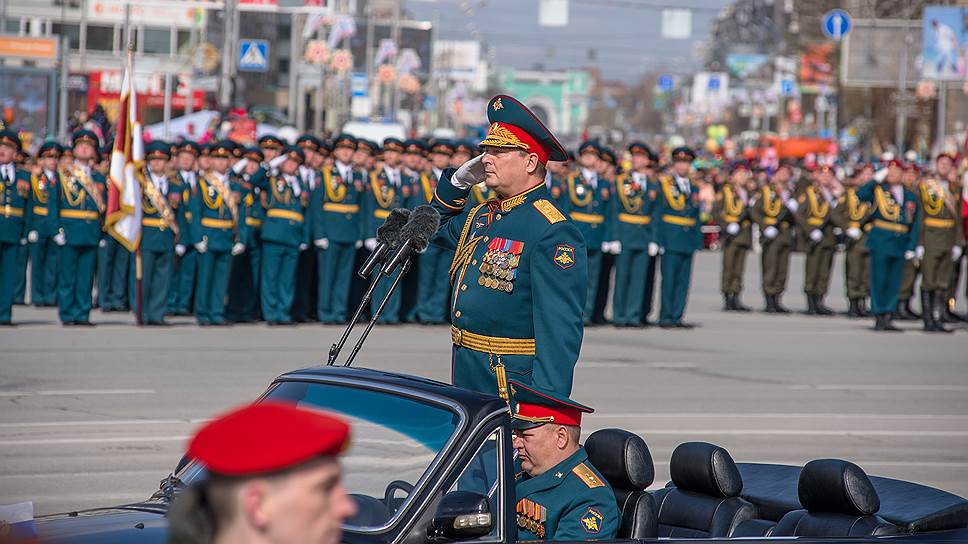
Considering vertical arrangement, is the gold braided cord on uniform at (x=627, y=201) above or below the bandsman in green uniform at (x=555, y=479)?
above

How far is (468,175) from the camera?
20.9ft

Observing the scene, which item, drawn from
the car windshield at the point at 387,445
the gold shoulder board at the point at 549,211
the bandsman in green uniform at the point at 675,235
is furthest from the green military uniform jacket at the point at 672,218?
the car windshield at the point at 387,445

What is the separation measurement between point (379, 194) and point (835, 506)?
13656 mm

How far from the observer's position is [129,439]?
9844 millimetres

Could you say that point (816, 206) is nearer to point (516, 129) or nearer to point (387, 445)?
A: point (516, 129)

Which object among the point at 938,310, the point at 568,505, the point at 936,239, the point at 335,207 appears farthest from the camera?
the point at 938,310

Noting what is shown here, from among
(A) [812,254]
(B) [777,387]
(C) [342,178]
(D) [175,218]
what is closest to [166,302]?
(D) [175,218]

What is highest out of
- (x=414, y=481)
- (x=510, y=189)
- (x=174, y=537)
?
(x=510, y=189)

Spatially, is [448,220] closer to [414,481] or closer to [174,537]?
[414,481]

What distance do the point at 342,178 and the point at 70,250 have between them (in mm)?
3371

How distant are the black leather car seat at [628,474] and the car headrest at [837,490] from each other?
22.2 inches

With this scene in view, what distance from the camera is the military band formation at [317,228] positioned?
17359mm

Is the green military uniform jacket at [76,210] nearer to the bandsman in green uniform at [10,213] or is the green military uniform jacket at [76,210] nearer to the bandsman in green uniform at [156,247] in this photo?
the bandsman in green uniform at [10,213]

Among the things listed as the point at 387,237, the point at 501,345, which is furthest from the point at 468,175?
the point at 501,345
